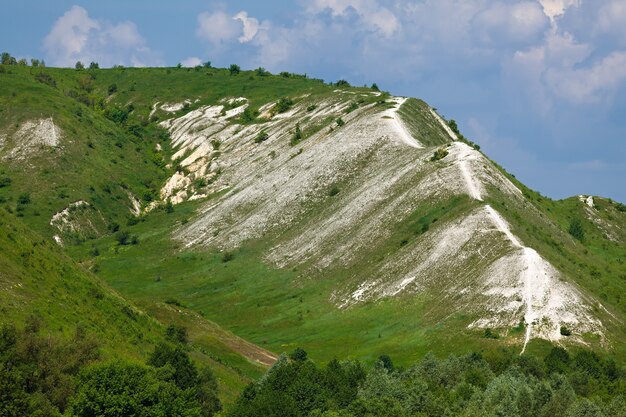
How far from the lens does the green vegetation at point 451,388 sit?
8062 centimetres

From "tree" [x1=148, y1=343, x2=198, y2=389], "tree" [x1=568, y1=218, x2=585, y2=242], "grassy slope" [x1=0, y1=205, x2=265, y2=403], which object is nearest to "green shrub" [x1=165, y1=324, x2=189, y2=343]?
"grassy slope" [x1=0, y1=205, x2=265, y2=403]

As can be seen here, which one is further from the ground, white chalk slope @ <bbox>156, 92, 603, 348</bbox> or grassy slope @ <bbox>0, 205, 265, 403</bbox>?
white chalk slope @ <bbox>156, 92, 603, 348</bbox>

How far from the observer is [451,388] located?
101 metres

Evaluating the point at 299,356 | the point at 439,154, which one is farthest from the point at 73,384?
the point at 439,154

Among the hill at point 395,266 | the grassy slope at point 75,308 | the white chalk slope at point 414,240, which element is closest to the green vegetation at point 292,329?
the grassy slope at point 75,308

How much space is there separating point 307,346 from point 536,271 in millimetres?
30455

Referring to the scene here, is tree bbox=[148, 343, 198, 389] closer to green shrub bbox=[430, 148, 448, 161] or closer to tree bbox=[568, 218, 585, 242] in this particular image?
green shrub bbox=[430, 148, 448, 161]

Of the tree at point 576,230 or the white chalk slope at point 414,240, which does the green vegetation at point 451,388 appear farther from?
the tree at point 576,230

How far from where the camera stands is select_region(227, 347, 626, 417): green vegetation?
3174 inches

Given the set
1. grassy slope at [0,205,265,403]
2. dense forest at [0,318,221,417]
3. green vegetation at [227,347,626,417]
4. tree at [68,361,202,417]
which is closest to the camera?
dense forest at [0,318,221,417]

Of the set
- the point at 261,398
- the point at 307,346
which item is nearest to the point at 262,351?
the point at 307,346

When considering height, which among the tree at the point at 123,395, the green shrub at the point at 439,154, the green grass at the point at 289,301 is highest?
the green shrub at the point at 439,154

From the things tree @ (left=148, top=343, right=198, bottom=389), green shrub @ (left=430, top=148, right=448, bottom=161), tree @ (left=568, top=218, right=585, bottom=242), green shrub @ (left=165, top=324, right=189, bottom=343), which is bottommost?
tree @ (left=148, top=343, right=198, bottom=389)

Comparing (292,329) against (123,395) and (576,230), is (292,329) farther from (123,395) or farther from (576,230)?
(123,395)
